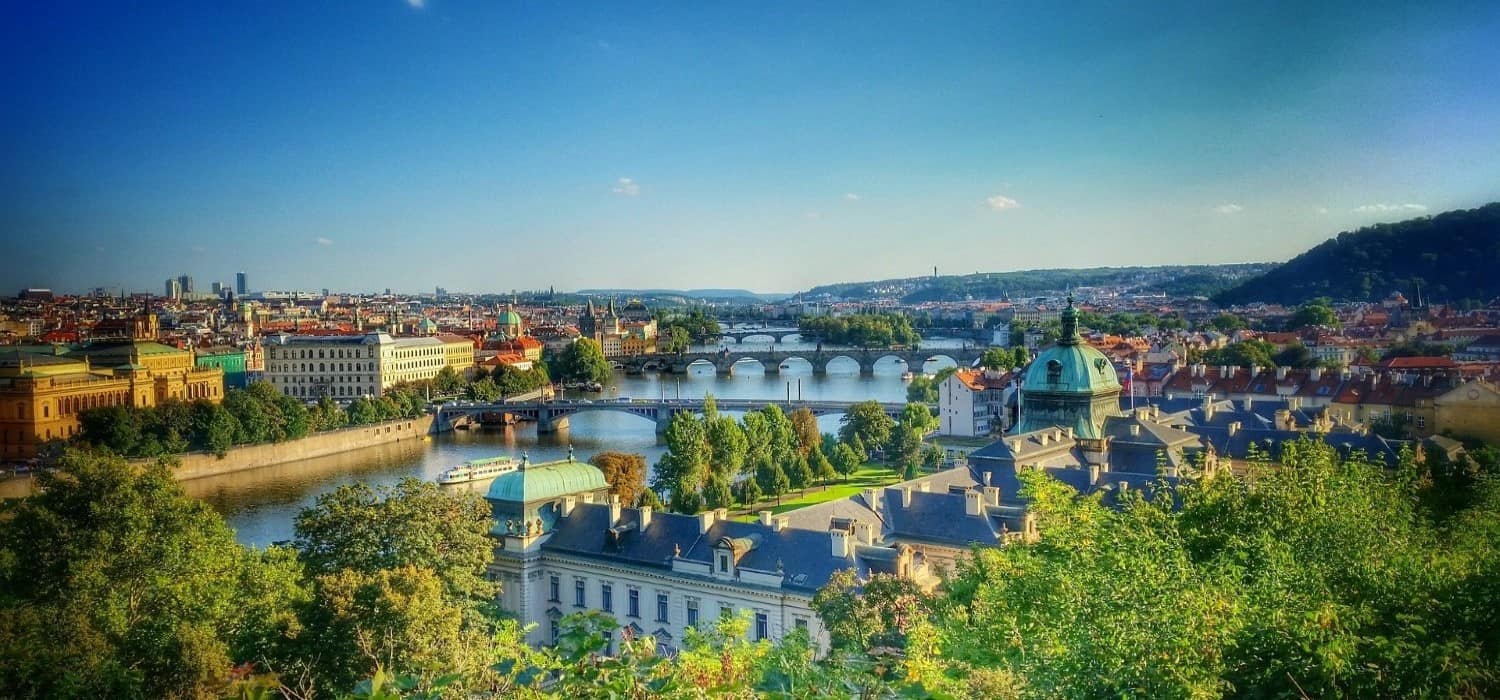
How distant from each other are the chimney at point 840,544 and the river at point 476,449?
774 centimetres

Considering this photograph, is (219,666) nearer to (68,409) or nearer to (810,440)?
(68,409)

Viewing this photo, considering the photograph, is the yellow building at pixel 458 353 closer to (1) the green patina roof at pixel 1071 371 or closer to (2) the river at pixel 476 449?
(2) the river at pixel 476 449

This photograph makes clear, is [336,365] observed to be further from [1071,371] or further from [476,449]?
[1071,371]

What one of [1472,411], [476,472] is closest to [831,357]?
[476,472]

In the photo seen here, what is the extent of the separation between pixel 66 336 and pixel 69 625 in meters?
3.32

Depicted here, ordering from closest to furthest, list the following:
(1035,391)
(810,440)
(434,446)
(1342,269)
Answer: (1035,391)
(1342,269)
(810,440)
(434,446)

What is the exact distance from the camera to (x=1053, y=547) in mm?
8438

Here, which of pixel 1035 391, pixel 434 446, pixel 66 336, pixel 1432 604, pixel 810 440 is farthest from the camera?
pixel 434 446

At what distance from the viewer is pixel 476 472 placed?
2094 cm

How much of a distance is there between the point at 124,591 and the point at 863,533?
8.87m

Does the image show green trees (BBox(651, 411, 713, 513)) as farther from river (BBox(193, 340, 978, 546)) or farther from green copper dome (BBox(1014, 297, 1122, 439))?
green copper dome (BBox(1014, 297, 1122, 439))

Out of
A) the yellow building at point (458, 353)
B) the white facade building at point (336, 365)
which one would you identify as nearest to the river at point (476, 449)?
the white facade building at point (336, 365)

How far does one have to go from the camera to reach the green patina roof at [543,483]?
16.1 metres

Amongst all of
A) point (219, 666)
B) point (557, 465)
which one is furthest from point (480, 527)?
point (219, 666)
